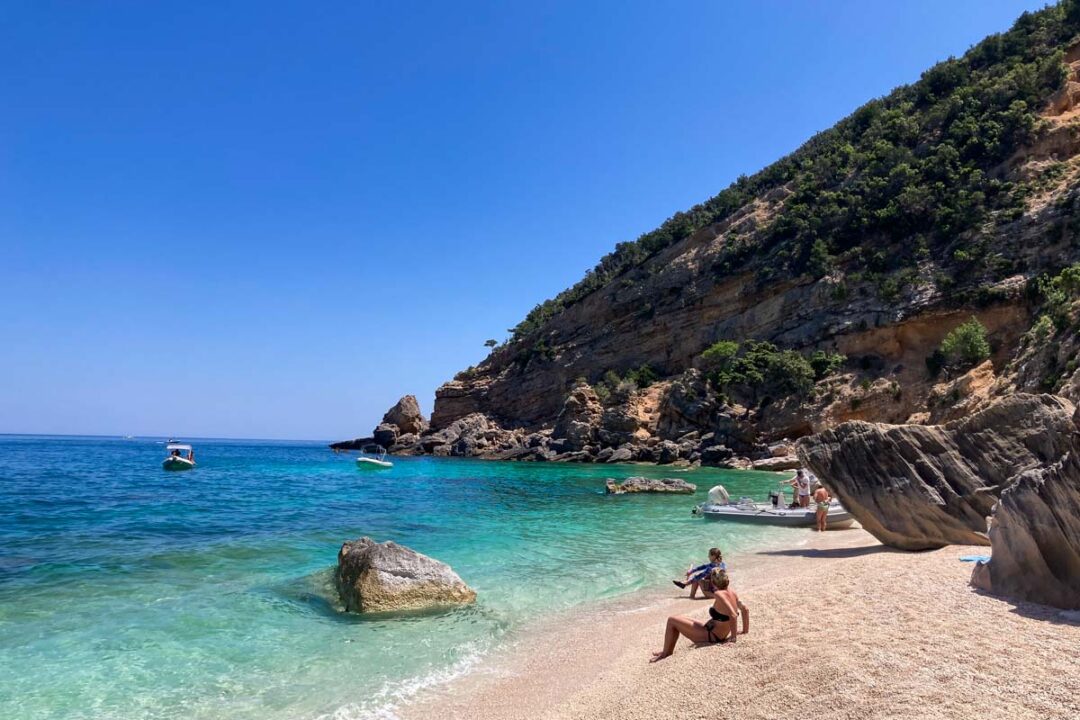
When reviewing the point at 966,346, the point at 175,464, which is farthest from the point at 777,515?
the point at 175,464

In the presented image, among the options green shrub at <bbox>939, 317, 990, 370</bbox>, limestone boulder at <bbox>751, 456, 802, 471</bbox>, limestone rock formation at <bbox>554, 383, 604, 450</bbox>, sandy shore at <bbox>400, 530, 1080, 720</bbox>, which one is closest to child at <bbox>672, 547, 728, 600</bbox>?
sandy shore at <bbox>400, 530, 1080, 720</bbox>

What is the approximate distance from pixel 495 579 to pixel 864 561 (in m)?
6.45

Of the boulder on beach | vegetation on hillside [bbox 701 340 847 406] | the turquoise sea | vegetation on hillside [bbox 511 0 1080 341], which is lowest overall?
the turquoise sea

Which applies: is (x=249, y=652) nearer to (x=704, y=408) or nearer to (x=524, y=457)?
(x=704, y=408)

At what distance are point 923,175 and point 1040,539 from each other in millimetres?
52280

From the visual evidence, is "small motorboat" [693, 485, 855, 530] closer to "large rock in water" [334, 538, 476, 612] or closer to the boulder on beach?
the boulder on beach

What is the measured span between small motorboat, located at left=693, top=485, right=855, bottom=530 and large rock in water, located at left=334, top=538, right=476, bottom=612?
11218mm

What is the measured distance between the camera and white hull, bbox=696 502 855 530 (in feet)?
58.7

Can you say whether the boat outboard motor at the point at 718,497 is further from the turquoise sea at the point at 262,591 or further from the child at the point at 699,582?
the child at the point at 699,582

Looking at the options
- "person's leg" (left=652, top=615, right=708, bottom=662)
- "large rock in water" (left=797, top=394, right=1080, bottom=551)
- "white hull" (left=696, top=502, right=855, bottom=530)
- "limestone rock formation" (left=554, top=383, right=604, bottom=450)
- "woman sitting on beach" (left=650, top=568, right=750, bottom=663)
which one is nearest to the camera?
"woman sitting on beach" (left=650, top=568, right=750, bottom=663)

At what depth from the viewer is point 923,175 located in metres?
49.0

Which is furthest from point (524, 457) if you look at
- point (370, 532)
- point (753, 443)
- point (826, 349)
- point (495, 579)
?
point (495, 579)

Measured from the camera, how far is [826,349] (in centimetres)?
4694

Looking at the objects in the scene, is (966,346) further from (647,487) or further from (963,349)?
(647,487)
